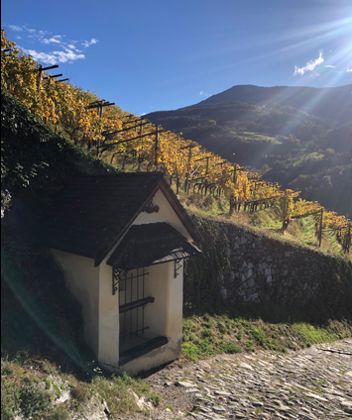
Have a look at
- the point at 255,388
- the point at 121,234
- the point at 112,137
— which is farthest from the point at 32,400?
the point at 112,137

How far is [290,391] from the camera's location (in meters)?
7.59

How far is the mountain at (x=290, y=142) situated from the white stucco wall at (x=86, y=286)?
175 feet

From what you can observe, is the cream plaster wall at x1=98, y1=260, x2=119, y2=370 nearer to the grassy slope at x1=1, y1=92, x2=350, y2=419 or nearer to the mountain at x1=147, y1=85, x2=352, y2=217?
the grassy slope at x1=1, y1=92, x2=350, y2=419

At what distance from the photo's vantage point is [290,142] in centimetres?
8706

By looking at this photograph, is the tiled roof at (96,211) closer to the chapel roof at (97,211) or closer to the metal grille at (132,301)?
the chapel roof at (97,211)

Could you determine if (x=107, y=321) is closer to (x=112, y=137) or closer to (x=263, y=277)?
(x=263, y=277)

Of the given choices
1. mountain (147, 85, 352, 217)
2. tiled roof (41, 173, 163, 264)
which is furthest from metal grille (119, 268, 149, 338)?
mountain (147, 85, 352, 217)

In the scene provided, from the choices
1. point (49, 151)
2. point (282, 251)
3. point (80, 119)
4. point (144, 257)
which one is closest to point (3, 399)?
point (144, 257)

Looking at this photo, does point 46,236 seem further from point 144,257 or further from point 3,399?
point 3,399

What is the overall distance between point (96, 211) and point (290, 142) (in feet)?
281

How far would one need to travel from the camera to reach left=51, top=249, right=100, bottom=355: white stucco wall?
22.0 feet

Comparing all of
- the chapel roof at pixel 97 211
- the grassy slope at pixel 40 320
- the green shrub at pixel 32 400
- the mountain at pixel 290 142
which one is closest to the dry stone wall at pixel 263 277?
the grassy slope at pixel 40 320

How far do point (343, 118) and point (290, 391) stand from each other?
453 ft

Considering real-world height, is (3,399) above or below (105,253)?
below
